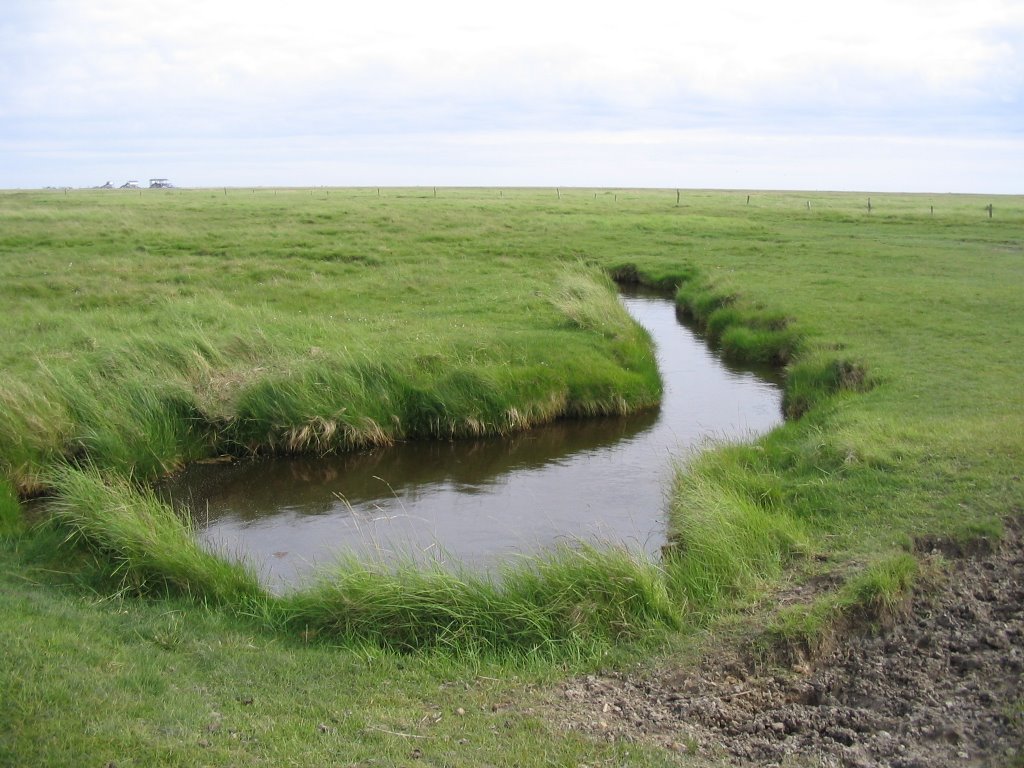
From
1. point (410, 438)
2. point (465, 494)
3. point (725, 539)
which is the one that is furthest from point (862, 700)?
point (410, 438)

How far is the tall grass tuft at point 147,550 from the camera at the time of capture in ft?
29.4

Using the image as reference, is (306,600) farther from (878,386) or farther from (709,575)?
(878,386)

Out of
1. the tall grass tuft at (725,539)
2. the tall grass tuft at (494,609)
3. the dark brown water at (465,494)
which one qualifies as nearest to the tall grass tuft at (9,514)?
the dark brown water at (465,494)

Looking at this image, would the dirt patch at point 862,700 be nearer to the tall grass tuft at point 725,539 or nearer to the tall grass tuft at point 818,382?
the tall grass tuft at point 725,539

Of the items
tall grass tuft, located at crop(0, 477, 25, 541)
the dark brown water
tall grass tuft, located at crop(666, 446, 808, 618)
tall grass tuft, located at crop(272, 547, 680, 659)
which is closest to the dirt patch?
tall grass tuft, located at crop(272, 547, 680, 659)

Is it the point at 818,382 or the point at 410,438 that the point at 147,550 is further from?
the point at 818,382

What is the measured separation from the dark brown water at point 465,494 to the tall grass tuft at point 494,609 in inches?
42.6

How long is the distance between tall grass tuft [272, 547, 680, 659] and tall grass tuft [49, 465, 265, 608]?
83 centimetres

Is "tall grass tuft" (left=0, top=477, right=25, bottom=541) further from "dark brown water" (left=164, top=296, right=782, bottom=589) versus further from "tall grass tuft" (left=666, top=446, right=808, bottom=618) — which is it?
"tall grass tuft" (left=666, top=446, right=808, bottom=618)

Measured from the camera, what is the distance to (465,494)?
13547 millimetres

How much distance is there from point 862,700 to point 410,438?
34.4 ft

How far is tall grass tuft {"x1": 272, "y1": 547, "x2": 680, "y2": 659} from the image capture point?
7895 mm

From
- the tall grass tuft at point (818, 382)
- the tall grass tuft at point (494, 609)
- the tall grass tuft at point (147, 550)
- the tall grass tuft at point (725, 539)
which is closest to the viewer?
the tall grass tuft at point (494, 609)

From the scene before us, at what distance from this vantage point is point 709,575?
28.6 ft
